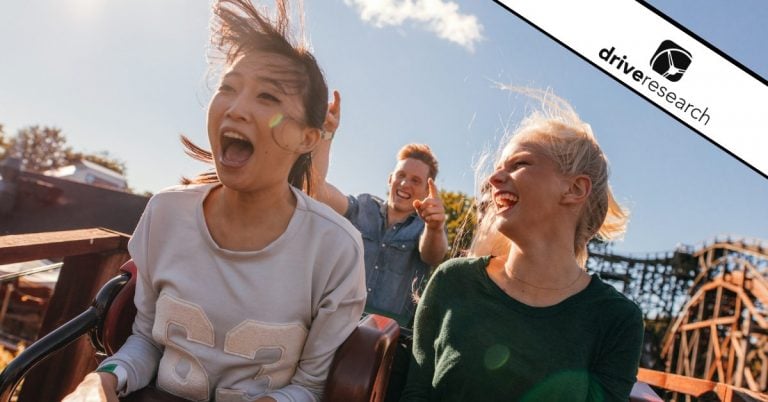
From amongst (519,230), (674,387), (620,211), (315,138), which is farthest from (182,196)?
(674,387)

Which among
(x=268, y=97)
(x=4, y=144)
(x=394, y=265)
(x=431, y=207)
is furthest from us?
(x=4, y=144)

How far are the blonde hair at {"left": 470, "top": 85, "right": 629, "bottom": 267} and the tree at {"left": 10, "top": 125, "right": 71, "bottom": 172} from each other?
2006 inches

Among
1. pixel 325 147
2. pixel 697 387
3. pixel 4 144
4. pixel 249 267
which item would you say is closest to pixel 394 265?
pixel 325 147

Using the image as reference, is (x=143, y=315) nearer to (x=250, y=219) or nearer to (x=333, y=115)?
(x=250, y=219)

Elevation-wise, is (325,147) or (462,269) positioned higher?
(325,147)

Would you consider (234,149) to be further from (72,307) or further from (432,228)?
(432,228)

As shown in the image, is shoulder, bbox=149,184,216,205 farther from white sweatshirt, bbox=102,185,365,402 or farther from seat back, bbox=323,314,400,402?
seat back, bbox=323,314,400,402

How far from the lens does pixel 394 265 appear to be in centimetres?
322

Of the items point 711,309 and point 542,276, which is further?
point 711,309

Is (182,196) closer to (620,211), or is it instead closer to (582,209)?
(582,209)

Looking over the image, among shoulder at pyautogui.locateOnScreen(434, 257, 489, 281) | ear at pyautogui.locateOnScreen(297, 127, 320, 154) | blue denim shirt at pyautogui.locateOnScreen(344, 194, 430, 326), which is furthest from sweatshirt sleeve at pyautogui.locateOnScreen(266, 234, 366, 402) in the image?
blue denim shirt at pyautogui.locateOnScreen(344, 194, 430, 326)

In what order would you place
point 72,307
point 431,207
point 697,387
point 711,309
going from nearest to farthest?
point 72,307 < point 431,207 < point 697,387 < point 711,309

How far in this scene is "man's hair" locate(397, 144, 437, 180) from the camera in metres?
3.44

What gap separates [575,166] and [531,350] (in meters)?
0.58
